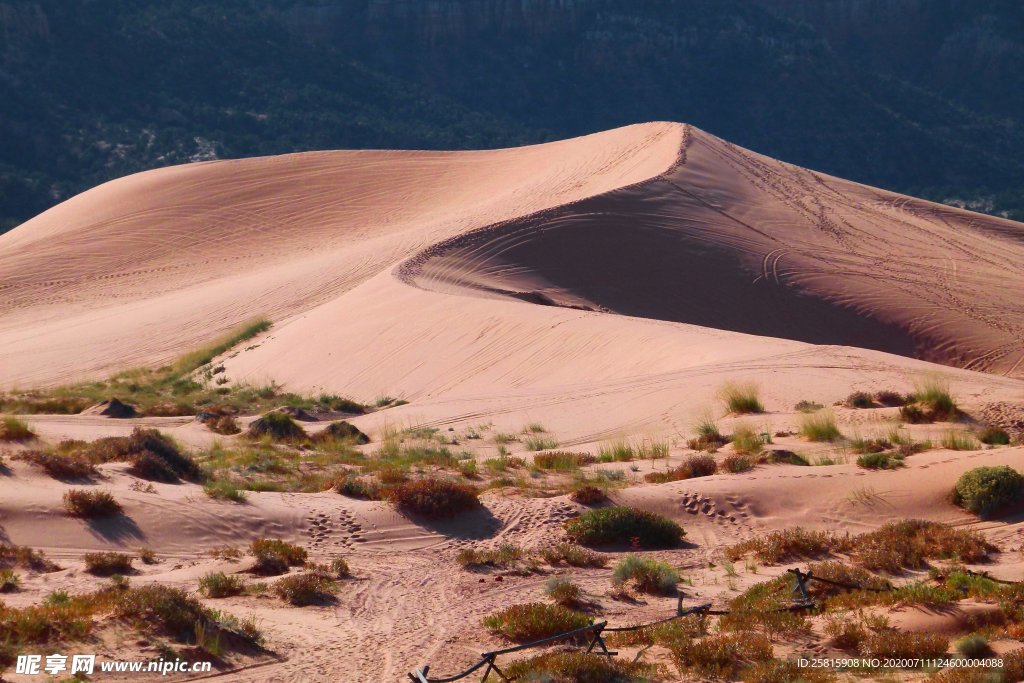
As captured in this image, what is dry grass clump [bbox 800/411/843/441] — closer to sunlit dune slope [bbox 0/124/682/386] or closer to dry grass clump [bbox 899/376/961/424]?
dry grass clump [bbox 899/376/961/424]

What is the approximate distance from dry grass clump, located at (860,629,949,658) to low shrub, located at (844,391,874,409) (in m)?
7.98

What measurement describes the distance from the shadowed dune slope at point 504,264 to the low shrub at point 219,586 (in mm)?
10853

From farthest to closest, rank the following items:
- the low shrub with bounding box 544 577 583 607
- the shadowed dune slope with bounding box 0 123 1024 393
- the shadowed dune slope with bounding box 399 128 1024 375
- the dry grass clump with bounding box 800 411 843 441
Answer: the shadowed dune slope with bounding box 399 128 1024 375 < the shadowed dune slope with bounding box 0 123 1024 393 < the dry grass clump with bounding box 800 411 843 441 < the low shrub with bounding box 544 577 583 607

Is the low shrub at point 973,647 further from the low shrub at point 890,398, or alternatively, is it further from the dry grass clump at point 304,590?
the low shrub at point 890,398

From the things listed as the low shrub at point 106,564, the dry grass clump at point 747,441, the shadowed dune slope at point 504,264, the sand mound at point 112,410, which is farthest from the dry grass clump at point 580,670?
the sand mound at point 112,410

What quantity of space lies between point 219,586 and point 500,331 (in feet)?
43.6

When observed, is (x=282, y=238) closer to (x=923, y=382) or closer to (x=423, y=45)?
(x=923, y=382)

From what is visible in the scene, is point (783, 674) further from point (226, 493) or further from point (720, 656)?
point (226, 493)

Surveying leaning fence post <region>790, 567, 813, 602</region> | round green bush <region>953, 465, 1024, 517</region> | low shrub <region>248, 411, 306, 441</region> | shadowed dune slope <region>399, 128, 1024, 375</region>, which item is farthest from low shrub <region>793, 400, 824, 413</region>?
shadowed dune slope <region>399, 128, 1024, 375</region>

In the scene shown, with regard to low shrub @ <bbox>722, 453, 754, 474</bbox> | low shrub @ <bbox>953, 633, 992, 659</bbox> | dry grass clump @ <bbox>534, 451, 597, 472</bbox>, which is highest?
low shrub @ <bbox>953, 633, 992, 659</bbox>

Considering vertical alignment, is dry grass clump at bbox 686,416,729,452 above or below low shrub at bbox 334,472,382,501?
below

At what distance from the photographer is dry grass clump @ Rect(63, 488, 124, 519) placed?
971cm

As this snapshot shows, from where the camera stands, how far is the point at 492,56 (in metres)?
93.2

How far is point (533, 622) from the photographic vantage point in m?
7.68
